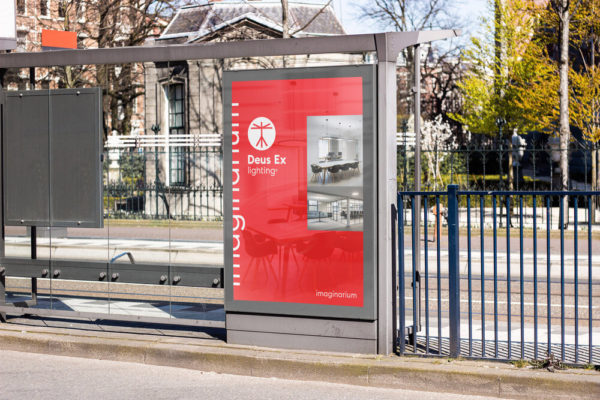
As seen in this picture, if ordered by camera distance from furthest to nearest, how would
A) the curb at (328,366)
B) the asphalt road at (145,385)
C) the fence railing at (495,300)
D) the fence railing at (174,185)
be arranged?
the fence railing at (174,185) → the fence railing at (495,300) → the asphalt road at (145,385) → the curb at (328,366)

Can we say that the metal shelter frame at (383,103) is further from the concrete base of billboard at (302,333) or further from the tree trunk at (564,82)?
the tree trunk at (564,82)

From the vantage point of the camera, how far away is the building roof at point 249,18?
90.9 ft

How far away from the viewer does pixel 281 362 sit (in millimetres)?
6578

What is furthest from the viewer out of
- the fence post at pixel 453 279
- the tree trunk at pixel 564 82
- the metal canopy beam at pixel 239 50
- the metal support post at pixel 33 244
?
the tree trunk at pixel 564 82

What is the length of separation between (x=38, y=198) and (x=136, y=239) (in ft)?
3.27

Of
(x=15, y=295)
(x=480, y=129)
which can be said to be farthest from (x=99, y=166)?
(x=480, y=129)

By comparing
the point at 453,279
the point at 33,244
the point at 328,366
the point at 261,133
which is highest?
the point at 261,133

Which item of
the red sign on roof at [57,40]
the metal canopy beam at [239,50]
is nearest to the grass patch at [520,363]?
the metal canopy beam at [239,50]

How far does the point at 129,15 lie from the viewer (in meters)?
32.8

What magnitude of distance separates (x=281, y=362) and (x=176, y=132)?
2393 millimetres

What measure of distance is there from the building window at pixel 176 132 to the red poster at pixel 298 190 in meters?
0.74

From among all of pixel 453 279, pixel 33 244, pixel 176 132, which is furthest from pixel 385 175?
pixel 33 244

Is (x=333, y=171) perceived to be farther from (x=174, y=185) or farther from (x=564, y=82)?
(x=564, y=82)

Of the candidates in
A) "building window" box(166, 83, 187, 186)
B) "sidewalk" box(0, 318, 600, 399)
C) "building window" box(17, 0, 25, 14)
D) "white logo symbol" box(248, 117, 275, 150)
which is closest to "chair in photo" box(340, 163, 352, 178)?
"white logo symbol" box(248, 117, 275, 150)
